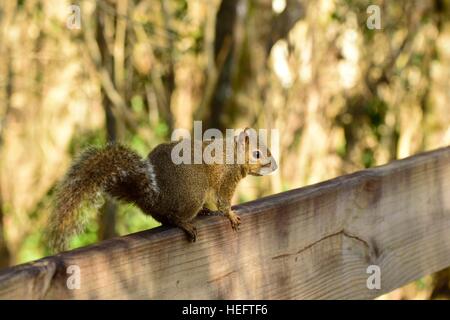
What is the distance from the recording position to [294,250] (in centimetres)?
171

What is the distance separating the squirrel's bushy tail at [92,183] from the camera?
181cm

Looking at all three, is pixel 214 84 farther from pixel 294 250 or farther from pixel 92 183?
pixel 294 250

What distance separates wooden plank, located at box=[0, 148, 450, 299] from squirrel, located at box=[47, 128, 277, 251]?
0.06 metres

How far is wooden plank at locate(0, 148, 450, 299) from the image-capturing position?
1283mm

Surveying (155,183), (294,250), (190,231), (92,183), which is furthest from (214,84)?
(190,231)

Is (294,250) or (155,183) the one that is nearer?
(294,250)

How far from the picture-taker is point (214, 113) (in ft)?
16.9

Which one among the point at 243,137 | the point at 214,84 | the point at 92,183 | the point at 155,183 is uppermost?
the point at 214,84

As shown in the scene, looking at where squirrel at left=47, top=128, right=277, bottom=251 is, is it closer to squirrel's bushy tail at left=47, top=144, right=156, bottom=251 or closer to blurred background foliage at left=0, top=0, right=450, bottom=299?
squirrel's bushy tail at left=47, top=144, right=156, bottom=251

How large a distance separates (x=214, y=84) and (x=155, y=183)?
113 inches

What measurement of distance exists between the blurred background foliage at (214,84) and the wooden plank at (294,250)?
314 centimetres

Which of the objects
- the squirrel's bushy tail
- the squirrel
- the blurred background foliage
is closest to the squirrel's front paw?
the squirrel

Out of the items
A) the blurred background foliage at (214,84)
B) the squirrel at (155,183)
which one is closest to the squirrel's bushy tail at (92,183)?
the squirrel at (155,183)

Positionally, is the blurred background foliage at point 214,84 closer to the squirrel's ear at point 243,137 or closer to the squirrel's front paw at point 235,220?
the squirrel's ear at point 243,137
